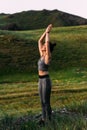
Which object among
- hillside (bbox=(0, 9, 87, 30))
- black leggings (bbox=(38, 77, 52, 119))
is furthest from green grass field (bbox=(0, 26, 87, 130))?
hillside (bbox=(0, 9, 87, 30))

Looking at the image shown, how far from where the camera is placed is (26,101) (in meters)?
29.8

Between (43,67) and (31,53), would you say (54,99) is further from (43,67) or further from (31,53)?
(31,53)

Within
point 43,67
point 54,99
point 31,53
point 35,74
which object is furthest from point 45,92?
point 31,53

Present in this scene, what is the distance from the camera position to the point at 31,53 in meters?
51.8

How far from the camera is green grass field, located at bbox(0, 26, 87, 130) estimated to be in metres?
25.3

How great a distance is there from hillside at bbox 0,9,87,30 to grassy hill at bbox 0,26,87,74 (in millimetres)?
31232

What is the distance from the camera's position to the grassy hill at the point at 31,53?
48188 mm

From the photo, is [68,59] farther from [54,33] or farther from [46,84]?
[46,84]

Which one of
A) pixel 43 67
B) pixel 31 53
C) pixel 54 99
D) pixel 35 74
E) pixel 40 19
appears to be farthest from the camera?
pixel 40 19

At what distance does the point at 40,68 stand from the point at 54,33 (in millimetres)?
51526

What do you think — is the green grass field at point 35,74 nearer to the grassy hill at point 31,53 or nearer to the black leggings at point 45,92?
the grassy hill at point 31,53

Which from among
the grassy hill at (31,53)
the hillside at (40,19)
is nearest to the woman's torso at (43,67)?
the grassy hill at (31,53)

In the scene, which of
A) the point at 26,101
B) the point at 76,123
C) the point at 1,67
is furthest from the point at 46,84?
the point at 1,67

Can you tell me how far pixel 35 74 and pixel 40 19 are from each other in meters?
49.8
